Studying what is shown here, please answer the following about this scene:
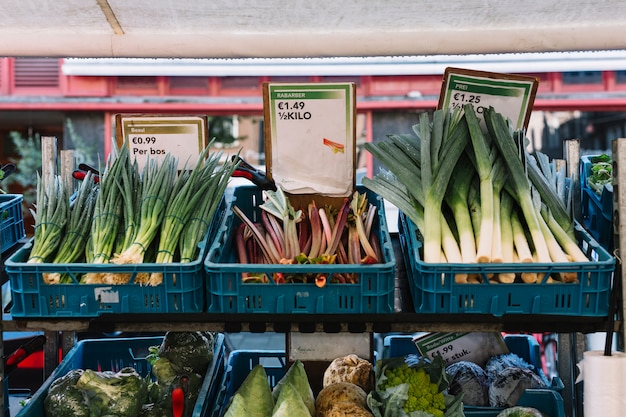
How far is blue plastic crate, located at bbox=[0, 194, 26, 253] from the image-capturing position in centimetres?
234

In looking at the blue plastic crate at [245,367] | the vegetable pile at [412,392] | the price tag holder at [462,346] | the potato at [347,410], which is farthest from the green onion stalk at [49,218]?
the price tag holder at [462,346]

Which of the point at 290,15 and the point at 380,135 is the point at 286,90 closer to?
the point at 290,15

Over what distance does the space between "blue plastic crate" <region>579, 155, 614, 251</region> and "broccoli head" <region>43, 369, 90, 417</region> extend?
6.01 feet

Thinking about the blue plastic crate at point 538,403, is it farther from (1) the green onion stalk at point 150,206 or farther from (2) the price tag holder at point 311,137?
(1) the green onion stalk at point 150,206

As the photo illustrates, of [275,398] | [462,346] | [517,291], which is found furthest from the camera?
[462,346]

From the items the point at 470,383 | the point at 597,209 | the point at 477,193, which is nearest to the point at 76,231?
the point at 477,193

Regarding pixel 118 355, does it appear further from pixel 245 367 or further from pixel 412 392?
pixel 412 392

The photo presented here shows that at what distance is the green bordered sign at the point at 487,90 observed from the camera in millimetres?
2355

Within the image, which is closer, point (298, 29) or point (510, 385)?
point (510, 385)

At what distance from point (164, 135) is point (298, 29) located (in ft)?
2.28

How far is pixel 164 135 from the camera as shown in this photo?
8.38ft

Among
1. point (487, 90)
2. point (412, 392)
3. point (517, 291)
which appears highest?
point (487, 90)

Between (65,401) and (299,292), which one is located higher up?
(299,292)

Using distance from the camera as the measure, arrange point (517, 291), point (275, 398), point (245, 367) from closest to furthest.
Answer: point (517, 291), point (275, 398), point (245, 367)
